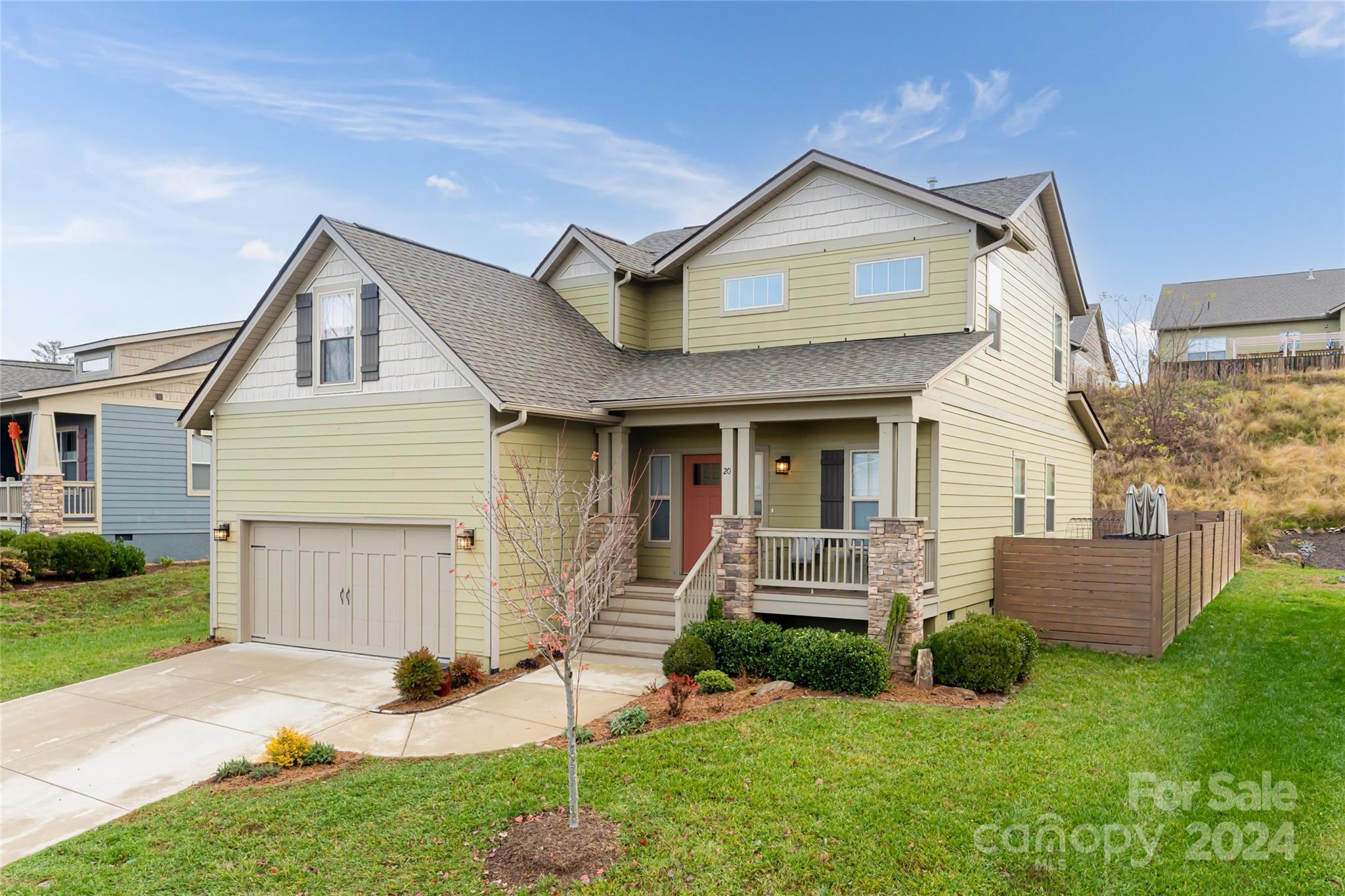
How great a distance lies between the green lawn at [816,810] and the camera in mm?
5215

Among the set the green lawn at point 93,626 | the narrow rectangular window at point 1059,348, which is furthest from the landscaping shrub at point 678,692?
the narrow rectangular window at point 1059,348

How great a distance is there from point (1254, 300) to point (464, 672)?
44106 millimetres

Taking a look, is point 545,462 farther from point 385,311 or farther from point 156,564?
point 156,564

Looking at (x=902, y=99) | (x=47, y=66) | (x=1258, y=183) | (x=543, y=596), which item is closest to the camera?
(x=543, y=596)

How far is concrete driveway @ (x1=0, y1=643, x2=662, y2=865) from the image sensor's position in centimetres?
718

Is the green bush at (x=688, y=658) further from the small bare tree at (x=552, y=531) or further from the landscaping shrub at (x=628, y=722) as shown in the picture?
the landscaping shrub at (x=628, y=722)

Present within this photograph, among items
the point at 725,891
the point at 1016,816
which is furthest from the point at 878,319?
the point at 725,891

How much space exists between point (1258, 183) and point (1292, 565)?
1507cm

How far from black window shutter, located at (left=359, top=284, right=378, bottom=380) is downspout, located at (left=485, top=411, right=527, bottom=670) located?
2581 mm

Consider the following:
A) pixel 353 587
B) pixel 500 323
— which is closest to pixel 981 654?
pixel 500 323

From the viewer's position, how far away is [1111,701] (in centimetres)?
902

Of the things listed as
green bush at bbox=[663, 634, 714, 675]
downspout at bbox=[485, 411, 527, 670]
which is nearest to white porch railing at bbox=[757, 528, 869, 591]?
green bush at bbox=[663, 634, 714, 675]

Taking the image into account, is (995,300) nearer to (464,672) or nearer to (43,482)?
(464,672)

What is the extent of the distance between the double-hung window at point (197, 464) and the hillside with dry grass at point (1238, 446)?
2862 centimetres
